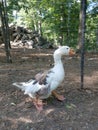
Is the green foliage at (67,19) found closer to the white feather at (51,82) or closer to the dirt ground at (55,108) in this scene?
the dirt ground at (55,108)

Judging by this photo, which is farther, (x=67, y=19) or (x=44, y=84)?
(x=67, y=19)

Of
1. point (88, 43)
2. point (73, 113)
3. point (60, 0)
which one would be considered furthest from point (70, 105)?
point (60, 0)

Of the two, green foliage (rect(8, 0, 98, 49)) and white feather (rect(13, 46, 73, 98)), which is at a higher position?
green foliage (rect(8, 0, 98, 49))

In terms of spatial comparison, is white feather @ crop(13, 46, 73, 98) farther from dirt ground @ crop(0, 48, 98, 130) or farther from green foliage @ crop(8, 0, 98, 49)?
green foliage @ crop(8, 0, 98, 49)

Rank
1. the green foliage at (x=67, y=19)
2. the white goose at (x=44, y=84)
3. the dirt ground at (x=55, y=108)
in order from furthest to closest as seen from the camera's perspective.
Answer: the green foliage at (x=67, y=19) → the white goose at (x=44, y=84) → the dirt ground at (x=55, y=108)

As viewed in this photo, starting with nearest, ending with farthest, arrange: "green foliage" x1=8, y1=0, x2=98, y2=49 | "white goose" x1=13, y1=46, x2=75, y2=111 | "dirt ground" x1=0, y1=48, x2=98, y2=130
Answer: "dirt ground" x1=0, y1=48, x2=98, y2=130 → "white goose" x1=13, y1=46, x2=75, y2=111 → "green foliage" x1=8, y1=0, x2=98, y2=49

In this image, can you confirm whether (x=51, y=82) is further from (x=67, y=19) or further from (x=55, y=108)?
(x=67, y=19)

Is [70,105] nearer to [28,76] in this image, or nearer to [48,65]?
[28,76]

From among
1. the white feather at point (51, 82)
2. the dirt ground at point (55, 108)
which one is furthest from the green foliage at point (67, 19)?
the white feather at point (51, 82)

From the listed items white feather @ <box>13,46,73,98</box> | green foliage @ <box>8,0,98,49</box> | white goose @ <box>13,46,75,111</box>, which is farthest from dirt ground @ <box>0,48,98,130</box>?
green foliage @ <box>8,0,98,49</box>

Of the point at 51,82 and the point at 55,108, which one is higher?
the point at 51,82

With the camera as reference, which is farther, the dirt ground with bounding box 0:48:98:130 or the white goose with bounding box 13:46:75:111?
the white goose with bounding box 13:46:75:111

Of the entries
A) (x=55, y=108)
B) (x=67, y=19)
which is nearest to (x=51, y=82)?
(x=55, y=108)

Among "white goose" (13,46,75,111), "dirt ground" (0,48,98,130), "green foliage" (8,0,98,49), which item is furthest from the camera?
"green foliage" (8,0,98,49)
